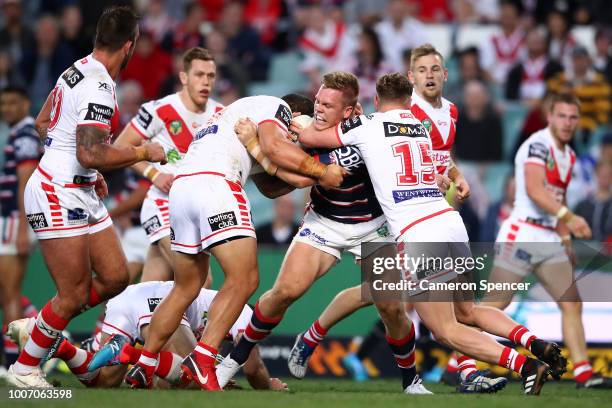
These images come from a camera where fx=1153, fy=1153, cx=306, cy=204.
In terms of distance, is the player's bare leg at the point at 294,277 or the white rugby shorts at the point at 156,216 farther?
the white rugby shorts at the point at 156,216

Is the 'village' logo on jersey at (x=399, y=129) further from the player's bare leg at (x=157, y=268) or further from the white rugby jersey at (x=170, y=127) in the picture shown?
the player's bare leg at (x=157, y=268)

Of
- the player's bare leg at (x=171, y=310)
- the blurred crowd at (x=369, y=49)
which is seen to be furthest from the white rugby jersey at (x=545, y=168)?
the blurred crowd at (x=369, y=49)

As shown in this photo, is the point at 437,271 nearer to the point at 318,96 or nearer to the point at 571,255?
the point at 318,96

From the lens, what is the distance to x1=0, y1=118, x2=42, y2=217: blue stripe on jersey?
1336cm

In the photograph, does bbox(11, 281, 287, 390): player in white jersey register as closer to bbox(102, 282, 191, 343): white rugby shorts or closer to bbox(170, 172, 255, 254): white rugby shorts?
bbox(102, 282, 191, 343): white rugby shorts

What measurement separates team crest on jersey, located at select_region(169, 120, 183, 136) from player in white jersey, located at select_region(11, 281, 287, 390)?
205 cm

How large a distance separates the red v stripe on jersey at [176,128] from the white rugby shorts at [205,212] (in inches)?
98.3

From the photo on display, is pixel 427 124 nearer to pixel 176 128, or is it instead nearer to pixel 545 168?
pixel 545 168

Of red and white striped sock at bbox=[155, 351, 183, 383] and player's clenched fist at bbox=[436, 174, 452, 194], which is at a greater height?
player's clenched fist at bbox=[436, 174, 452, 194]

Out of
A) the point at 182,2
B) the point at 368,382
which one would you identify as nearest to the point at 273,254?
the point at 368,382

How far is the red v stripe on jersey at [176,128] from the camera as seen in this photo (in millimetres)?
11961

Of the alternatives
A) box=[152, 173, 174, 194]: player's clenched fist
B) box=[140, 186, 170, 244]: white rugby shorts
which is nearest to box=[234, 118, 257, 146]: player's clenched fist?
box=[152, 173, 174, 194]: player's clenched fist


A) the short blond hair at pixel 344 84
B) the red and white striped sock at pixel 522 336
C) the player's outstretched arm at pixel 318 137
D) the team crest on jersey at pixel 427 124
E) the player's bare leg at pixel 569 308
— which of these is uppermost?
the short blond hair at pixel 344 84

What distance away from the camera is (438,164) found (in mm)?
11047
